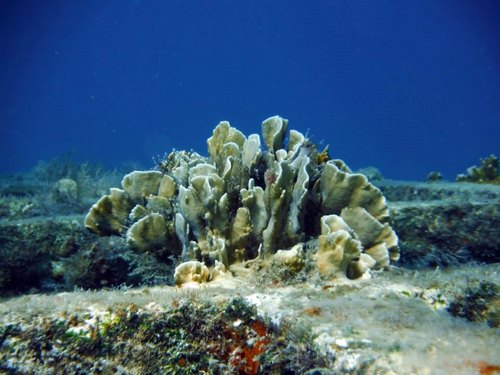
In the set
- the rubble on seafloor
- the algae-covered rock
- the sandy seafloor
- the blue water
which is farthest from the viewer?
the blue water

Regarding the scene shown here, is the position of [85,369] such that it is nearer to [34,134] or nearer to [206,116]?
[206,116]

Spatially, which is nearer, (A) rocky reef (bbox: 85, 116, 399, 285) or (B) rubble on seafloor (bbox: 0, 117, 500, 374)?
(B) rubble on seafloor (bbox: 0, 117, 500, 374)

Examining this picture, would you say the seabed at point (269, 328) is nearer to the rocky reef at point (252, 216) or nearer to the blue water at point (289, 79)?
the rocky reef at point (252, 216)

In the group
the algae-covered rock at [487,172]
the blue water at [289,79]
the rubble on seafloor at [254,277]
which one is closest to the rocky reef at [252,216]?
the rubble on seafloor at [254,277]

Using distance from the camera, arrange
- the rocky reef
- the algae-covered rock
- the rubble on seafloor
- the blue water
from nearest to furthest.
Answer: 1. the rubble on seafloor
2. the rocky reef
3. the algae-covered rock
4. the blue water

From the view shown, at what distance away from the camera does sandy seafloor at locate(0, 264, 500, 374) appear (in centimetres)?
167

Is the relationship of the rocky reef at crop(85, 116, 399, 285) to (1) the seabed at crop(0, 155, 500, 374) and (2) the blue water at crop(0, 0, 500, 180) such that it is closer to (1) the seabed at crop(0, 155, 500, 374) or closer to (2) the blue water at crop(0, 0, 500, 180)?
(1) the seabed at crop(0, 155, 500, 374)

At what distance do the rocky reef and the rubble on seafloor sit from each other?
1cm

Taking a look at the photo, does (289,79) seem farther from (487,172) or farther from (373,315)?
(373,315)

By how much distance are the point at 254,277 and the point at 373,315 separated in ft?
3.71

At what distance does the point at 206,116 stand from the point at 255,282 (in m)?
133

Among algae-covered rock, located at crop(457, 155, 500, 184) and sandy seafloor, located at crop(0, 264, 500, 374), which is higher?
algae-covered rock, located at crop(457, 155, 500, 184)

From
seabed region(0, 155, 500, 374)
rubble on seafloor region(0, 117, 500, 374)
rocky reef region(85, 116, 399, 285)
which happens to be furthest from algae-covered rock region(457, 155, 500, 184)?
seabed region(0, 155, 500, 374)

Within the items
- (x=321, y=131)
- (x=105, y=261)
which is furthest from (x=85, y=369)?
(x=321, y=131)
